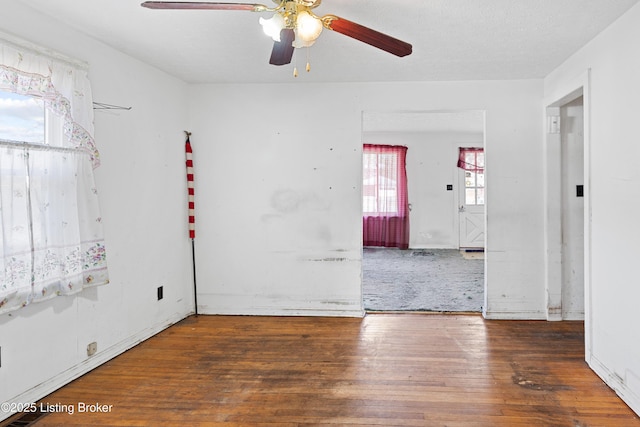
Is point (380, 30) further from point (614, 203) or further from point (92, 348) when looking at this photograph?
point (92, 348)

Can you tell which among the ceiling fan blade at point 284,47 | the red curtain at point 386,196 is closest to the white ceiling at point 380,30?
the ceiling fan blade at point 284,47

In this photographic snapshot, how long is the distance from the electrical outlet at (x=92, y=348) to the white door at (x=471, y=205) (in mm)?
6489

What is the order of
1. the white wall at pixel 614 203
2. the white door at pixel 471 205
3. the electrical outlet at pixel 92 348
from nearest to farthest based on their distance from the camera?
1. the white wall at pixel 614 203
2. the electrical outlet at pixel 92 348
3. the white door at pixel 471 205

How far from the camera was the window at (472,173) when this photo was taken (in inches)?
294

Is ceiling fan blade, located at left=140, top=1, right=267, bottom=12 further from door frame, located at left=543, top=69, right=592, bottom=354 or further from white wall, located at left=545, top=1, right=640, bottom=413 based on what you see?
door frame, located at left=543, top=69, right=592, bottom=354

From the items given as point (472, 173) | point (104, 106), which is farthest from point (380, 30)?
point (472, 173)

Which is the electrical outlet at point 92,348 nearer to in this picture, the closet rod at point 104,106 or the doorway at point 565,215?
A: the closet rod at point 104,106

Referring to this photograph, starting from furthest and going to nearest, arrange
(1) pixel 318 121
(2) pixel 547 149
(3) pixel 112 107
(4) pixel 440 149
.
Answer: (4) pixel 440 149 < (1) pixel 318 121 < (2) pixel 547 149 < (3) pixel 112 107

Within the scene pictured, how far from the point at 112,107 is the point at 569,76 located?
365 cm

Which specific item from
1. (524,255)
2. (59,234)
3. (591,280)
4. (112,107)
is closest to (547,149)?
(524,255)

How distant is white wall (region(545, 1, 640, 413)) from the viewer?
221 centimetres

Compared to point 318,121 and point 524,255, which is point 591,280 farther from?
point 318,121

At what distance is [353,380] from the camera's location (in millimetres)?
2502

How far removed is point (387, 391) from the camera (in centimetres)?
236
